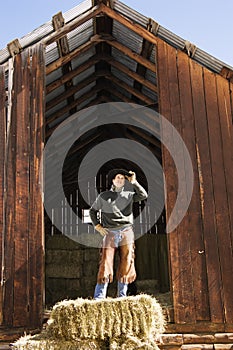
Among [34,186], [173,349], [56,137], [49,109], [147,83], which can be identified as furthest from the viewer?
[56,137]

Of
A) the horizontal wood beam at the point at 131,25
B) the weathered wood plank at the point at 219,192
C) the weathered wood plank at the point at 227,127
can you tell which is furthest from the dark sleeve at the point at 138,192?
the horizontal wood beam at the point at 131,25

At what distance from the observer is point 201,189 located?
23.3ft

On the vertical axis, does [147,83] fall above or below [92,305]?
above

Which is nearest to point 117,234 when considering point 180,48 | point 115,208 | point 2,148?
point 115,208

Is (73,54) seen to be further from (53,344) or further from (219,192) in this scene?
(53,344)

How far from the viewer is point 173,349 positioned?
6.42m

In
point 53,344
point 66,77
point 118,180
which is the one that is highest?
point 66,77

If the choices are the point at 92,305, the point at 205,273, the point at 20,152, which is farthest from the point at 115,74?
the point at 92,305

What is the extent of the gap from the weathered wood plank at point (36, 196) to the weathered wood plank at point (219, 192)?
2.43 meters

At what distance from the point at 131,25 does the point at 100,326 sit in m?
4.74

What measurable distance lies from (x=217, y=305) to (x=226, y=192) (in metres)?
1.60

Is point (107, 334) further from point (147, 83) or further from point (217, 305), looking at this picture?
point (147, 83)

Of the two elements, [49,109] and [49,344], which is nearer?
[49,344]

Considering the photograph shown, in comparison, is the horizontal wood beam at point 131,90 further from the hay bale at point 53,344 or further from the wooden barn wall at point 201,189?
the hay bale at point 53,344
